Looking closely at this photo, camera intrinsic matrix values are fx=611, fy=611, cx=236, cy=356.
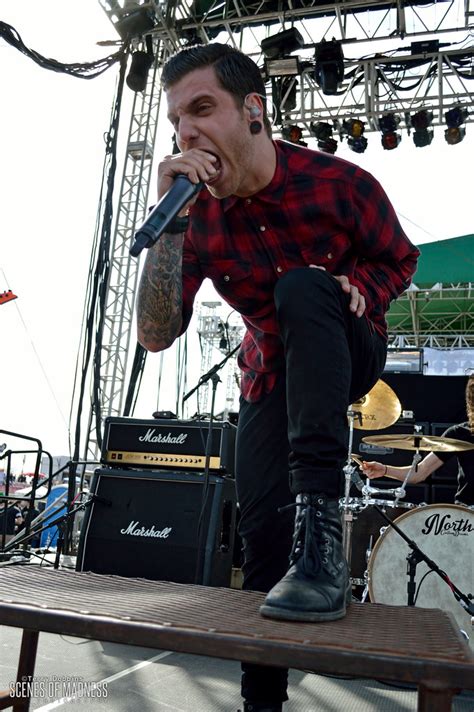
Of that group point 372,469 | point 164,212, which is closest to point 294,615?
point 164,212

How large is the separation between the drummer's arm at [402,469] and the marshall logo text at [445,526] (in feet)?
1.38

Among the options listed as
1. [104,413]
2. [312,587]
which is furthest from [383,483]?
[312,587]

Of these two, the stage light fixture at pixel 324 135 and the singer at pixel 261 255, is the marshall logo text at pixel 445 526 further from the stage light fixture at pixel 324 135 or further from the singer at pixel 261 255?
the stage light fixture at pixel 324 135

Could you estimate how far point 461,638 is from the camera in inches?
34.5

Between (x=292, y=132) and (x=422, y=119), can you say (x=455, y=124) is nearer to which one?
(x=422, y=119)

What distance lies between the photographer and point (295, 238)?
4.90 ft

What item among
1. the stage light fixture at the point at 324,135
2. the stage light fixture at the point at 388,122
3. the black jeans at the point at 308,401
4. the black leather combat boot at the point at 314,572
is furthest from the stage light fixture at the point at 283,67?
the black leather combat boot at the point at 314,572

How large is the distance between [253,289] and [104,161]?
19.4 feet

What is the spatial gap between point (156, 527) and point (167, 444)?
0.53 meters

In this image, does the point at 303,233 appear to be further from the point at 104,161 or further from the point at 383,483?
the point at 104,161

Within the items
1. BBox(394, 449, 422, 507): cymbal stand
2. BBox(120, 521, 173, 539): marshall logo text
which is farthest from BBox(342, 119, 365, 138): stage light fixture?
BBox(120, 521, 173, 539): marshall logo text

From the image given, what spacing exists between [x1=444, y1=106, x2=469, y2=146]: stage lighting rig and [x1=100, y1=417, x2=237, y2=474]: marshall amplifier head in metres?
5.46

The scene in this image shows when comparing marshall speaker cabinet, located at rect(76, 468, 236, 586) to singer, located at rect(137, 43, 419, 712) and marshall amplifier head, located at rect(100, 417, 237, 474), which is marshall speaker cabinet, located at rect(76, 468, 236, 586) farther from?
singer, located at rect(137, 43, 419, 712)

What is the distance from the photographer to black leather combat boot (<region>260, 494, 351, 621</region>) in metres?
0.95
